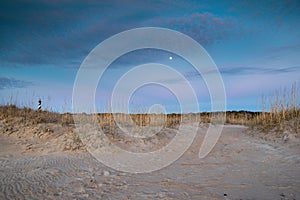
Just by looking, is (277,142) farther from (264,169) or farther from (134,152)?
(134,152)

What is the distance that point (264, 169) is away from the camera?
4680 mm

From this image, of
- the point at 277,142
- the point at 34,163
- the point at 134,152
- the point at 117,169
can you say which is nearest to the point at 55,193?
the point at 117,169

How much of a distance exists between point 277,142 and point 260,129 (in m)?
Answer: 2.12

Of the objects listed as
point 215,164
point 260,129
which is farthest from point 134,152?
point 260,129

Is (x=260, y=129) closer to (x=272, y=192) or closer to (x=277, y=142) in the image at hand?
(x=277, y=142)

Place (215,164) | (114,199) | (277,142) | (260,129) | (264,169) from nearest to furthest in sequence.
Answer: (114,199) < (264,169) < (215,164) < (277,142) < (260,129)

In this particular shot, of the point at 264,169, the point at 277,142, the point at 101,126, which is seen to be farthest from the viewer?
the point at 101,126

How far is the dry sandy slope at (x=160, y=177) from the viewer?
10.7 ft

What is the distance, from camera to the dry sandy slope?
10.7 ft

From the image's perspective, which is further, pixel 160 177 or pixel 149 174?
pixel 149 174

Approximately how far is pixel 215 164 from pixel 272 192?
2.05 m

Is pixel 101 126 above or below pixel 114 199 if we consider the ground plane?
above

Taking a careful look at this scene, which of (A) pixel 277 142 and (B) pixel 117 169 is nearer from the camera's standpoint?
(B) pixel 117 169

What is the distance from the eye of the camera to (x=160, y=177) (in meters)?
4.20
